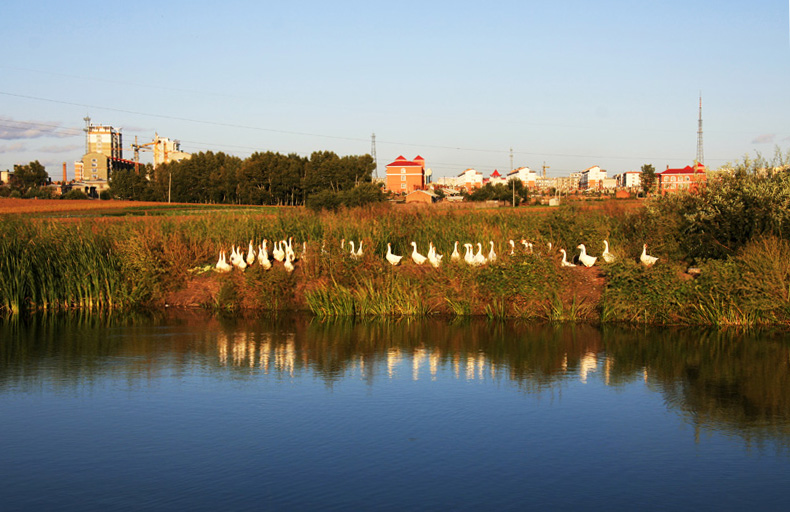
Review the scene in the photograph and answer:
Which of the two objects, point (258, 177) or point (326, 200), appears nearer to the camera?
point (326, 200)

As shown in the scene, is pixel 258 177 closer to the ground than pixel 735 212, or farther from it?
farther from it

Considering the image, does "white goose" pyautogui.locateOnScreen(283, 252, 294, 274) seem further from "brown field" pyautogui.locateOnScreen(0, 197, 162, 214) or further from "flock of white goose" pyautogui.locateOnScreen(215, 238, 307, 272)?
"brown field" pyautogui.locateOnScreen(0, 197, 162, 214)

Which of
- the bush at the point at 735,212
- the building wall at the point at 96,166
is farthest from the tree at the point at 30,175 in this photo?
the bush at the point at 735,212

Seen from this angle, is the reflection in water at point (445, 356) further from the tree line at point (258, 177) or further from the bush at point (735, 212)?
the tree line at point (258, 177)

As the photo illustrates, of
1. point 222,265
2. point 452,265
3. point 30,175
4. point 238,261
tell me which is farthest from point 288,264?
point 30,175

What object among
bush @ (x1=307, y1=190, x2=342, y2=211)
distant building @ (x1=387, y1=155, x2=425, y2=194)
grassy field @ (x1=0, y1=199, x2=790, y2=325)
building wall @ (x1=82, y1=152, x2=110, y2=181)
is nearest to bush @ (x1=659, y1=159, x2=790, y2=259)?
grassy field @ (x1=0, y1=199, x2=790, y2=325)

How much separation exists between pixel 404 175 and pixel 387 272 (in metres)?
135

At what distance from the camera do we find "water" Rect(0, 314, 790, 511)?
29.8 ft

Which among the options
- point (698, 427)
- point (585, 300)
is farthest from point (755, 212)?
point (698, 427)

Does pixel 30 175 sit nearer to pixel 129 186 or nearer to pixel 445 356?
pixel 129 186

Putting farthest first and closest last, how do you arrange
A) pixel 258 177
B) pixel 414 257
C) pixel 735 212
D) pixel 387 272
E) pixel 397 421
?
pixel 258 177 < pixel 414 257 < pixel 387 272 < pixel 735 212 < pixel 397 421

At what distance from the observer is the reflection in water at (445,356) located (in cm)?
1359

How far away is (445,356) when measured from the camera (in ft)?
54.0

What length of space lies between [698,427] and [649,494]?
117 inches
